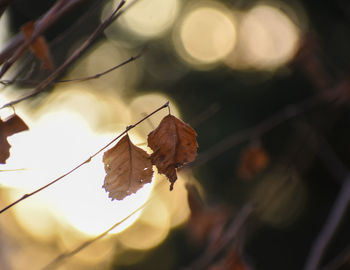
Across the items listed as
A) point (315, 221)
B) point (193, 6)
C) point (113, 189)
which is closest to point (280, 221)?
point (315, 221)

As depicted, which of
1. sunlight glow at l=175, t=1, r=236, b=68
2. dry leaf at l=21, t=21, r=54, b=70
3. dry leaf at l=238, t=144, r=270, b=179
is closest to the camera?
dry leaf at l=21, t=21, r=54, b=70

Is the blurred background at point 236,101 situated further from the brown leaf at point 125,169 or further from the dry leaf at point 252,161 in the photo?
the brown leaf at point 125,169

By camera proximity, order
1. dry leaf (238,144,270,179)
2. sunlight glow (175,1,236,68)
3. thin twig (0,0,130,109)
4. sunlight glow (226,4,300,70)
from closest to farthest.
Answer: thin twig (0,0,130,109) → dry leaf (238,144,270,179) → sunlight glow (226,4,300,70) → sunlight glow (175,1,236,68)

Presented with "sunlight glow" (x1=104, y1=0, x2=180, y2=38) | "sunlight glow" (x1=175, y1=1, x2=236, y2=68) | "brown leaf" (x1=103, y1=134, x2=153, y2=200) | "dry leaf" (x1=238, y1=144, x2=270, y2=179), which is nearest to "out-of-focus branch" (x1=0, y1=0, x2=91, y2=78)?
"brown leaf" (x1=103, y1=134, x2=153, y2=200)

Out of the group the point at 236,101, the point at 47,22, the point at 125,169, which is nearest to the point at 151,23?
the point at 236,101

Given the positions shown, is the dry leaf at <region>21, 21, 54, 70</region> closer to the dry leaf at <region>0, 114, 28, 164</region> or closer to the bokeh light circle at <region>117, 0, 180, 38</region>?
the dry leaf at <region>0, 114, 28, 164</region>

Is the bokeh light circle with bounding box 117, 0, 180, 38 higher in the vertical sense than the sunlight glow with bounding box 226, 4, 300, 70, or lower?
higher

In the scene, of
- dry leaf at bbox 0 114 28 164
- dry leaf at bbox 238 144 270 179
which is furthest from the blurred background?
dry leaf at bbox 0 114 28 164

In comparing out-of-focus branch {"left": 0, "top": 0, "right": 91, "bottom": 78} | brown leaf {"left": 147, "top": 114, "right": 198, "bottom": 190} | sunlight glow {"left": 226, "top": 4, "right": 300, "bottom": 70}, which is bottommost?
brown leaf {"left": 147, "top": 114, "right": 198, "bottom": 190}

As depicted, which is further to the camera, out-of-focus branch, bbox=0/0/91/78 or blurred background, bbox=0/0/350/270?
blurred background, bbox=0/0/350/270
